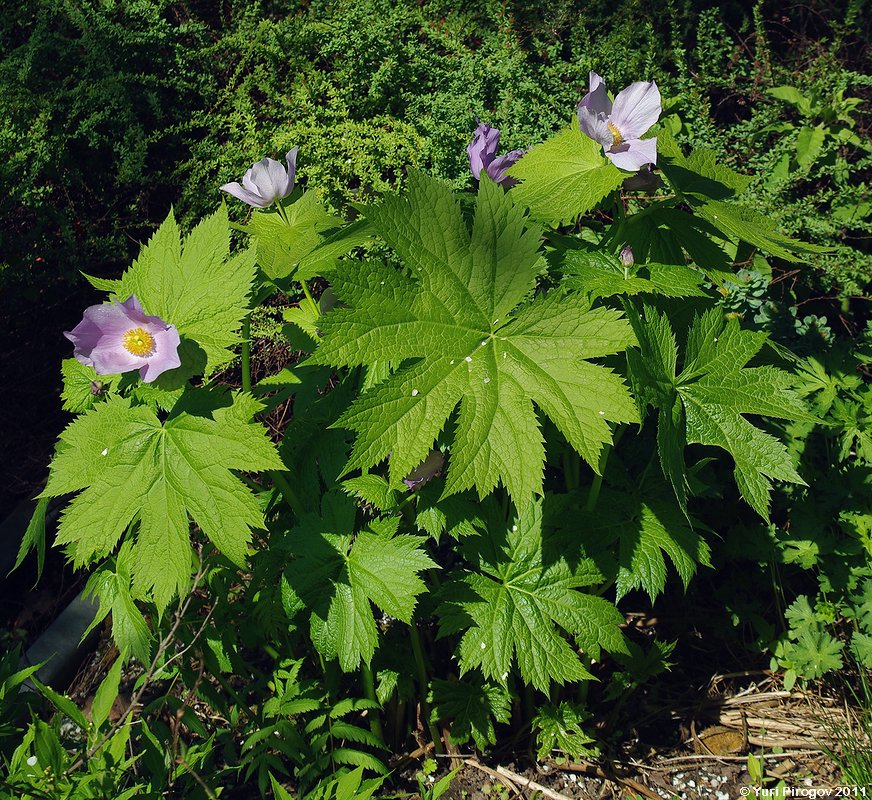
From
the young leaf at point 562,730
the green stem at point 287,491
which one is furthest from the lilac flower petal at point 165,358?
the young leaf at point 562,730

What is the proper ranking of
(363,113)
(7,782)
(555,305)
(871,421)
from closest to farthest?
1. (7,782)
2. (555,305)
3. (871,421)
4. (363,113)

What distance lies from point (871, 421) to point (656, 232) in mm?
820

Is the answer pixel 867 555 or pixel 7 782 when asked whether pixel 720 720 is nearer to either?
pixel 867 555

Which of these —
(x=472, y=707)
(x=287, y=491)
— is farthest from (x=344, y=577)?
(x=472, y=707)

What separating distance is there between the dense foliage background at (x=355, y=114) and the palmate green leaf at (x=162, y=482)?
1.23 metres

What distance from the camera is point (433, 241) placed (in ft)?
4.23

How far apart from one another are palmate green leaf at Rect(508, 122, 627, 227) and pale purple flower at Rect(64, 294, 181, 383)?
0.68 m

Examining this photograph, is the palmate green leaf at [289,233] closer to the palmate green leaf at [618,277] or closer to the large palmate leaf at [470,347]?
the large palmate leaf at [470,347]

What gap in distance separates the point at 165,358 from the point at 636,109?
0.93 metres

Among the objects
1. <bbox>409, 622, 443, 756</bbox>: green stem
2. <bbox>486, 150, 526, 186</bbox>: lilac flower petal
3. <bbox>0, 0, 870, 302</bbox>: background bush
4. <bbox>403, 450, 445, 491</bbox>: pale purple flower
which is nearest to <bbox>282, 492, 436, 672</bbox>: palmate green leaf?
<bbox>403, 450, 445, 491</bbox>: pale purple flower

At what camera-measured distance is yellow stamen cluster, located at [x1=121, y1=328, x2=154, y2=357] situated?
47.0 inches

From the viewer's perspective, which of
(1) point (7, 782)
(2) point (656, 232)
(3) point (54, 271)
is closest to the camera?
(1) point (7, 782)

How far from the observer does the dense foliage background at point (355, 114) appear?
287cm

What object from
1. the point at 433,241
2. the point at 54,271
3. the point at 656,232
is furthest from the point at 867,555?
the point at 54,271
